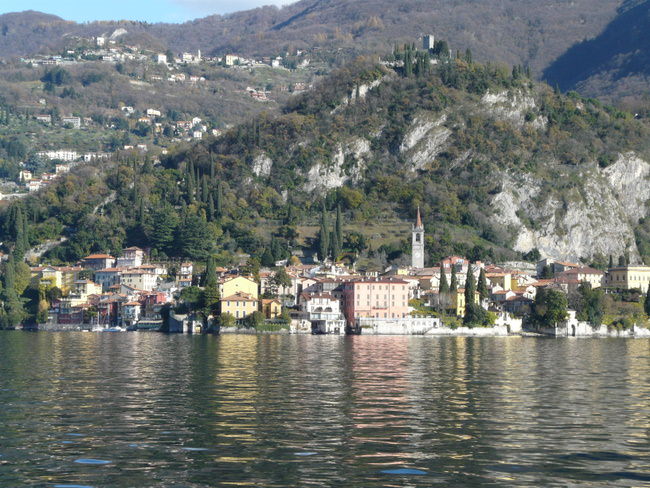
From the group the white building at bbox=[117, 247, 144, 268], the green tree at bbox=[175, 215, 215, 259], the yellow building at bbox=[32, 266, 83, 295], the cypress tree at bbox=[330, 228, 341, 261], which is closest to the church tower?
the cypress tree at bbox=[330, 228, 341, 261]

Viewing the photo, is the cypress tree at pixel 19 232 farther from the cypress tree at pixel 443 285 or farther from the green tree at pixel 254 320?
the cypress tree at pixel 443 285

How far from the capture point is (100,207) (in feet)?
524

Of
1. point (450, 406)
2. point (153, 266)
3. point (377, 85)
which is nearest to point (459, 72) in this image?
point (377, 85)

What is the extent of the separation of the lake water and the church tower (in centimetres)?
8023

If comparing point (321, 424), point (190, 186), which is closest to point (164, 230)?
point (190, 186)

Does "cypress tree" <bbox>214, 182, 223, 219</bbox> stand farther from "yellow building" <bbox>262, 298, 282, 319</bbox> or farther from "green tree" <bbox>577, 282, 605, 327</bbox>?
"green tree" <bbox>577, 282, 605, 327</bbox>

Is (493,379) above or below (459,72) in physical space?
below

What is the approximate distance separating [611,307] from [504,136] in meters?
60.6

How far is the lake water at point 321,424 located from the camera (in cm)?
2495

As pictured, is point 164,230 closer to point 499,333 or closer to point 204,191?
point 204,191

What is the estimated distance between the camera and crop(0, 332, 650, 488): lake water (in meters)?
25.0

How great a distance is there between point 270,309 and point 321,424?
80824 mm

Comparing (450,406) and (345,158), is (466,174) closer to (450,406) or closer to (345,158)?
(345,158)

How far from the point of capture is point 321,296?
112 metres
